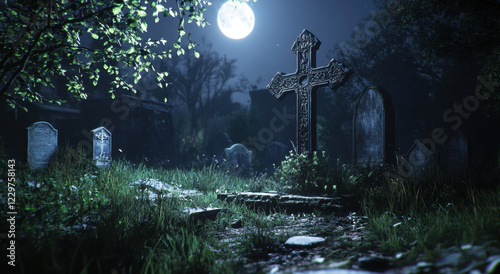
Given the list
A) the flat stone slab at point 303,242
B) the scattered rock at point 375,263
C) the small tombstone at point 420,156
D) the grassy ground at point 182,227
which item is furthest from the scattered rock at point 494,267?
the small tombstone at point 420,156

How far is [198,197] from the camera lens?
605cm

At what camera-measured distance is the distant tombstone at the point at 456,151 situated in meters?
9.27

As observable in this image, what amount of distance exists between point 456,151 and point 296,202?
23.7ft

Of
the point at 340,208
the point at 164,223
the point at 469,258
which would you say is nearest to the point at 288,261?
the point at 469,258

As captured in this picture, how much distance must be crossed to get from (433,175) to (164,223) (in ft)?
14.8

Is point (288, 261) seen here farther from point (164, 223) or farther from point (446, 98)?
point (446, 98)

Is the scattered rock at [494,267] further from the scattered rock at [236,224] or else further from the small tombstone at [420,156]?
the small tombstone at [420,156]

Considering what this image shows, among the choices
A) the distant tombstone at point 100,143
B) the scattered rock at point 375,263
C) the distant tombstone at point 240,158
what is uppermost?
the distant tombstone at point 100,143

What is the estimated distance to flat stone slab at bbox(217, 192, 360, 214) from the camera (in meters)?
4.95

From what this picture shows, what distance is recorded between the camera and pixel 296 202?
5.32 meters

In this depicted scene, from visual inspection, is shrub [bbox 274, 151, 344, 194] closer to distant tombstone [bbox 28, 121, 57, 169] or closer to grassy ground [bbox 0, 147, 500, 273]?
grassy ground [bbox 0, 147, 500, 273]

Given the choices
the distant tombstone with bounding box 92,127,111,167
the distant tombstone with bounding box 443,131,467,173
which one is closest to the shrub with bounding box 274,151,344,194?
the distant tombstone with bounding box 443,131,467,173

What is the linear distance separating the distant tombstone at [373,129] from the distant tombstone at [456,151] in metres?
4.00

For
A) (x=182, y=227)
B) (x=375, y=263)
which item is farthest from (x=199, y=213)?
Result: (x=375, y=263)
